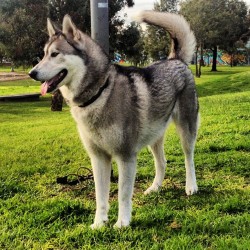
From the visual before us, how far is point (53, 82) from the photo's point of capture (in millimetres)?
3439

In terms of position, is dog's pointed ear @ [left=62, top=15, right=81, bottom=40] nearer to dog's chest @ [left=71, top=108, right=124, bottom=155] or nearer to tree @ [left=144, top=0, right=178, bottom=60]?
dog's chest @ [left=71, top=108, right=124, bottom=155]

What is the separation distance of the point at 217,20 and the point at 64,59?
136ft

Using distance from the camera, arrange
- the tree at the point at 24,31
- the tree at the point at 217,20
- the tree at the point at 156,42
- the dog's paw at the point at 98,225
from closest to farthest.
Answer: the dog's paw at the point at 98,225 < the tree at the point at 24,31 < the tree at the point at 217,20 < the tree at the point at 156,42

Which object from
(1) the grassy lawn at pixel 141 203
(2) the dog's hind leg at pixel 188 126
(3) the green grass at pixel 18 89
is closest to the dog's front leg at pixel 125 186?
(1) the grassy lawn at pixel 141 203

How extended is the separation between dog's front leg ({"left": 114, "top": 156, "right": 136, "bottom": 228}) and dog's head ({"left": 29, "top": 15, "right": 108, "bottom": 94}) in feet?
2.94

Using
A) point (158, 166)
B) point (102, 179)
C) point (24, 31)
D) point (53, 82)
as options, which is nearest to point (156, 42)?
point (24, 31)

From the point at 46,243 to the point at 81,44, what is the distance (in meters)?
1.77

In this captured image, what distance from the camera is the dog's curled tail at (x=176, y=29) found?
4609 mm

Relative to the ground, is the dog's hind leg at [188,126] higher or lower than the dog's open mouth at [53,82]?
lower

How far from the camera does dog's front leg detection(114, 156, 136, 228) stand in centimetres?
370

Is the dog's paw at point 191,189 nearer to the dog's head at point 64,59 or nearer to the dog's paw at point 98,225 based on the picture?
the dog's paw at point 98,225

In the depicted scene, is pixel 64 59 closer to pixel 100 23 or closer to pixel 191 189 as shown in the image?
pixel 100 23

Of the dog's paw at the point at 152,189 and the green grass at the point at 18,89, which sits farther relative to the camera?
the green grass at the point at 18,89

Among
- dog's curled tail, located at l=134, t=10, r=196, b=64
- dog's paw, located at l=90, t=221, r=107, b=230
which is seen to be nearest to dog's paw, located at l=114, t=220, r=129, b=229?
dog's paw, located at l=90, t=221, r=107, b=230
